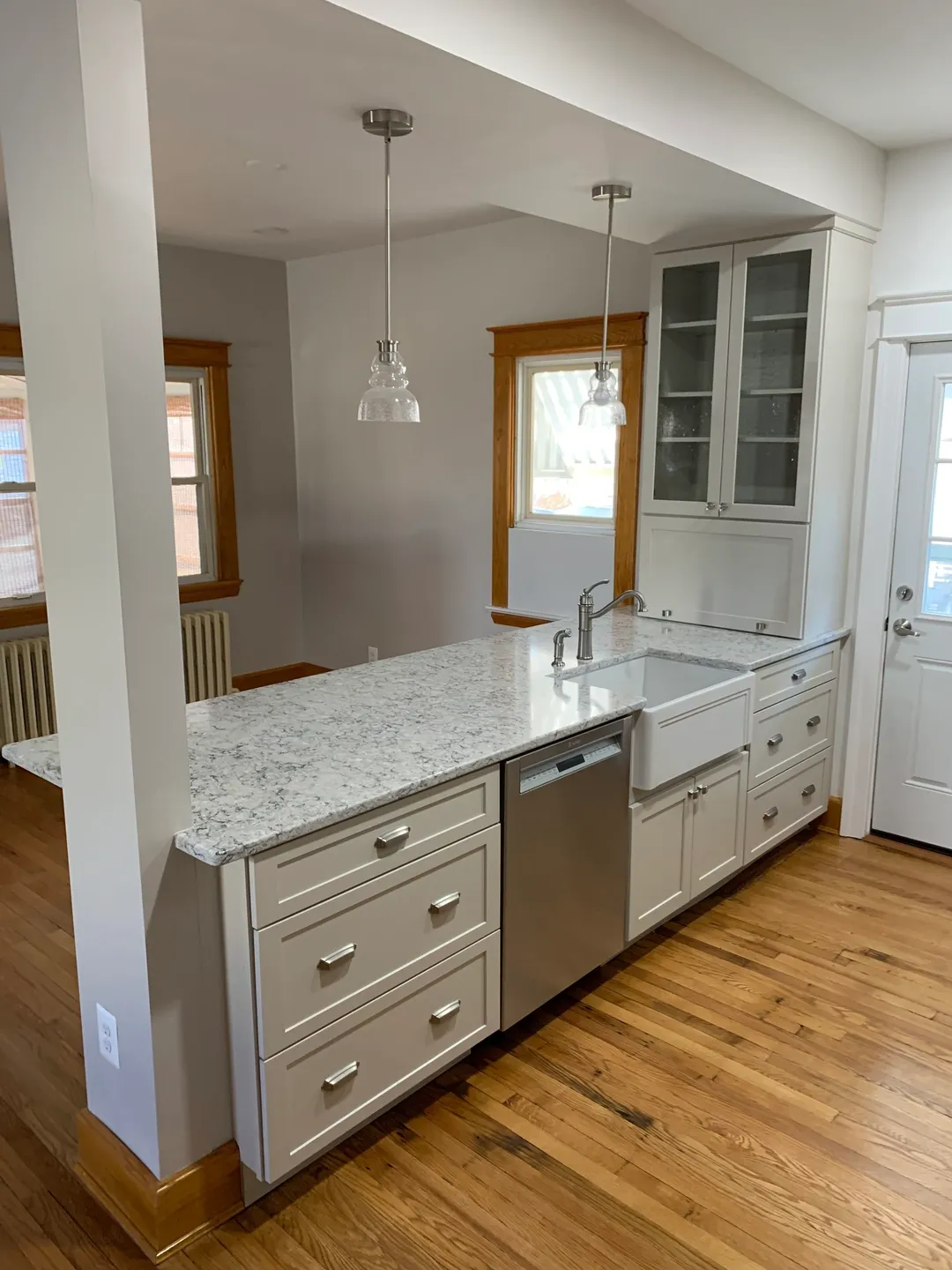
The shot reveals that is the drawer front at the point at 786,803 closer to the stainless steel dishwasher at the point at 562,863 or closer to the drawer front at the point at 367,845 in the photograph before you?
the stainless steel dishwasher at the point at 562,863

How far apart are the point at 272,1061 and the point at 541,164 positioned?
237 centimetres

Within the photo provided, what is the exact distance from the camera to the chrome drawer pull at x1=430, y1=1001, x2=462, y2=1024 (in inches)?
88.7

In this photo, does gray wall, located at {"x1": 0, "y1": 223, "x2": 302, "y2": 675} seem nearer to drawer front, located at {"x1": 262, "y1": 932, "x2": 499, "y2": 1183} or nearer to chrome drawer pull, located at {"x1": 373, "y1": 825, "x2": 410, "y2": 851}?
drawer front, located at {"x1": 262, "y1": 932, "x2": 499, "y2": 1183}

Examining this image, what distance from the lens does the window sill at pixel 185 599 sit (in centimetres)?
477

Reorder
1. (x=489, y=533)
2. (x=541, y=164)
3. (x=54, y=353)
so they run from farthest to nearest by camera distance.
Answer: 1. (x=489, y=533)
2. (x=541, y=164)
3. (x=54, y=353)

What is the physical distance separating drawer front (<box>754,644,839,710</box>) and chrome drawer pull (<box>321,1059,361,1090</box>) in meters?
1.89

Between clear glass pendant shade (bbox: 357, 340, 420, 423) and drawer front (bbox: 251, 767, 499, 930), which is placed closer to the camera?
drawer front (bbox: 251, 767, 499, 930)

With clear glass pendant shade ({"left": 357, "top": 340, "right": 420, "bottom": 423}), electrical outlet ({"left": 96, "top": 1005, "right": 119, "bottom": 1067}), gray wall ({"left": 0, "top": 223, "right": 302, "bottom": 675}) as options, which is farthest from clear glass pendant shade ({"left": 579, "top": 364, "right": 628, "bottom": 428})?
gray wall ({"left": 0, "top": 223, "right": 302, "bottom": 675})

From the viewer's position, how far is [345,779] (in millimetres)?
2074

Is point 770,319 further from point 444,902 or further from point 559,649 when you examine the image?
point 444,902

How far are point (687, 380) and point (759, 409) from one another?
32cm

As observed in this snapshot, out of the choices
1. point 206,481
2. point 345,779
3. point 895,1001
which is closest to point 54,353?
point 345,779

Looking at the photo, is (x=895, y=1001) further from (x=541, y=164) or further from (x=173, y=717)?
(x=541, y=164)

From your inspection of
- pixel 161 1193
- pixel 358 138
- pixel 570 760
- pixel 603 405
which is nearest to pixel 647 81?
pixel 358 138
